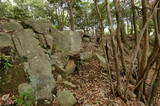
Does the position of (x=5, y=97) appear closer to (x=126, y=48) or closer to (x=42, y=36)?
(x=42, y=36)

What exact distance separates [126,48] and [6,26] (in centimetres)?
517

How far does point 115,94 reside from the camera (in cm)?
453

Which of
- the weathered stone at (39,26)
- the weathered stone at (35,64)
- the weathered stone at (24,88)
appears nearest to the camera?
the weathered stone at (24,88)

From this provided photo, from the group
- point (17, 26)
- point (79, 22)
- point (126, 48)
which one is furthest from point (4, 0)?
point (126, 48)

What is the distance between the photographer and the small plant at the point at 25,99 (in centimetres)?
318

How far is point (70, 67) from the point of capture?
5.36 m

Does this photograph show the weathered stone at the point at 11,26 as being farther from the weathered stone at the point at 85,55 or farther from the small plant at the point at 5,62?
the weathered stone at the point at 85,55

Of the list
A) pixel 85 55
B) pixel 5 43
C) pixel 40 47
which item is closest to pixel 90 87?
pixel 85 55

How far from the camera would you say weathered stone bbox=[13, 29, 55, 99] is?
12.5 ft

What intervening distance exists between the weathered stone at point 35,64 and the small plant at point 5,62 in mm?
312

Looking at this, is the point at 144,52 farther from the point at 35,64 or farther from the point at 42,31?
the point at 42,31

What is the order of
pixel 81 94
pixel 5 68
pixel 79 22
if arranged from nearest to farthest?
1. pixel 5 68
2. pixel 81 94
3. pixel 79 22

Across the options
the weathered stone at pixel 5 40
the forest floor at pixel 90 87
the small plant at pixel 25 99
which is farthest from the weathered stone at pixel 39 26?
the small plant at pixel 25 99

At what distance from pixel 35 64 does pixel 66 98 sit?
1.05 metres
